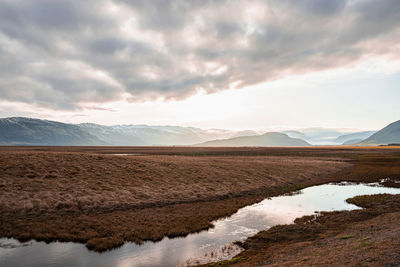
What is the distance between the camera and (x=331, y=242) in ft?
52.9

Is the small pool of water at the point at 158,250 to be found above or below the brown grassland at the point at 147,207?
below

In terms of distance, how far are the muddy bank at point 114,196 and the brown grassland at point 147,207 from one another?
94mm

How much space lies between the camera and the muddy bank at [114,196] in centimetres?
2064

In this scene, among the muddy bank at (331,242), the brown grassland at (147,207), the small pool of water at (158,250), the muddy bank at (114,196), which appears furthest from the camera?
the muddy bank at (114,196)

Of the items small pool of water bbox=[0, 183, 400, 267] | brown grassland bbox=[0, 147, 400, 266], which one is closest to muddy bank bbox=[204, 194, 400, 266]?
brown grassland bbox=[0, 147, 400, 266]

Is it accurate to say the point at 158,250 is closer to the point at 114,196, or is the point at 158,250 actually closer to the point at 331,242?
the point at 331,242

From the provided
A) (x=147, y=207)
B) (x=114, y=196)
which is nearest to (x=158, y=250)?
(x=147, y=207)

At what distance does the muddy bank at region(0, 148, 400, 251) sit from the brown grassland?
0.31ft

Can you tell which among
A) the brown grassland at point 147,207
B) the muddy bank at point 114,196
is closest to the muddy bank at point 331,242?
the brown grassland at point 147,207

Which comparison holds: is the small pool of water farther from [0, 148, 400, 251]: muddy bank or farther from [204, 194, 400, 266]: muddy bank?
[204, 194, 400, 266]: muddy bank

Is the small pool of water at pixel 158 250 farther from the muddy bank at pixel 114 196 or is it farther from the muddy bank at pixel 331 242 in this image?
the muddy bank at pixel 331 242

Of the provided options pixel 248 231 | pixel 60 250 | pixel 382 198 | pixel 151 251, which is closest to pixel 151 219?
pixel 151 251

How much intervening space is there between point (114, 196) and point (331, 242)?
25.0m

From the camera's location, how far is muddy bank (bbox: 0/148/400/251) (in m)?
20.6
